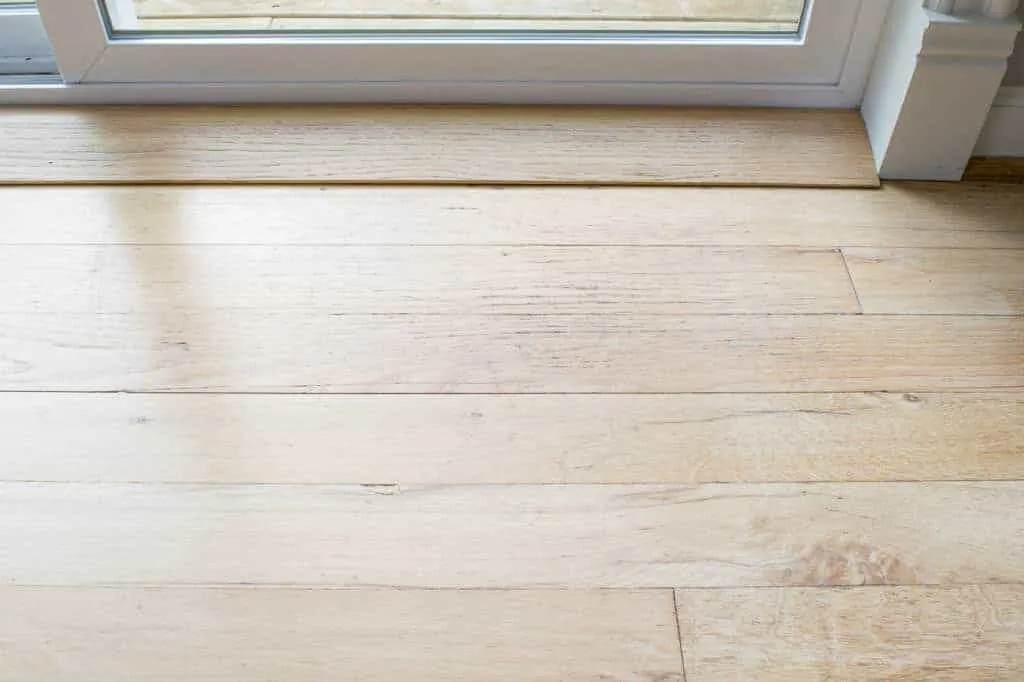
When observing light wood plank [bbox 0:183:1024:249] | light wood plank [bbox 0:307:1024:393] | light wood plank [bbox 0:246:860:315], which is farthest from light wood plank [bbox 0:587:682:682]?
light wood plank [bbox 0:183:1024:249]

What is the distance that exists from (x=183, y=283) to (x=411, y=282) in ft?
0.97

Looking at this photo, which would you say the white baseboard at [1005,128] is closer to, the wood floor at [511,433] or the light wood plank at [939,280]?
the wood floor at [511,433]

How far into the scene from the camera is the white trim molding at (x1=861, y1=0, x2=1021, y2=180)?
52.8 inches

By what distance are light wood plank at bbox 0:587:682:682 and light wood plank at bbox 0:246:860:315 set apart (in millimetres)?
411

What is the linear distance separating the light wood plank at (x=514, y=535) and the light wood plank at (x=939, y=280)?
0.29 m

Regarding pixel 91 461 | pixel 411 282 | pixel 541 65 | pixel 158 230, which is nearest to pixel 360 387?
pixel 411 282

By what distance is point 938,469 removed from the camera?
1.11 meters

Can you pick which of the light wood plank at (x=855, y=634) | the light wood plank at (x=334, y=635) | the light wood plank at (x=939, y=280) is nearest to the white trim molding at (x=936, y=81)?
the light wood plank at (x=939, y=280)

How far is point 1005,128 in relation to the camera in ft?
4.98

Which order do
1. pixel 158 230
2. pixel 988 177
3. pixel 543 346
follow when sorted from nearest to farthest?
pixel 543 346 < pixel 158 230 < pixel 988 177

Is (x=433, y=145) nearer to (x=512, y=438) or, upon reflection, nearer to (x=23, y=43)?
(x=512, y=438)

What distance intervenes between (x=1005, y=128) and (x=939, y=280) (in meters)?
0.35

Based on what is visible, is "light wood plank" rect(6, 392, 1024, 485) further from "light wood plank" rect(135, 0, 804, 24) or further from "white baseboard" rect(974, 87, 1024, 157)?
"light wood plank" rect(135, 0, 804, 24)

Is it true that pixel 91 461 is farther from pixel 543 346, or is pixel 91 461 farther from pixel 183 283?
pixel 543 346
